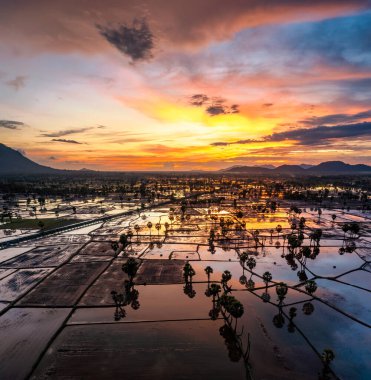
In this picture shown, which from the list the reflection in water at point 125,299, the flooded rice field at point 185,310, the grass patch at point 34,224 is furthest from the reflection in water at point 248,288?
the grass patch at point 34,224

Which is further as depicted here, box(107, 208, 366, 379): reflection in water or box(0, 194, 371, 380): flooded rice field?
box(107, 208, 366, 379): reflection in water

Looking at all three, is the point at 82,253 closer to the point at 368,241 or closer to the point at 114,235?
the point at 114,235

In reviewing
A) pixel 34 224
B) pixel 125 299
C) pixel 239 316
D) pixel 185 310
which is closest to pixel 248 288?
pixel 185 310

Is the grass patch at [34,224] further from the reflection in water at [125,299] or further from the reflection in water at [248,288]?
the reflection in water at [125,299]

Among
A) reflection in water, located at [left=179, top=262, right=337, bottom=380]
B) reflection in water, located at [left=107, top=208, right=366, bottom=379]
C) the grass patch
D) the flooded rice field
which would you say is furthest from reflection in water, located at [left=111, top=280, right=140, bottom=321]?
the grass patch

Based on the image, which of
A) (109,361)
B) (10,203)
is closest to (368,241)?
(109,361)

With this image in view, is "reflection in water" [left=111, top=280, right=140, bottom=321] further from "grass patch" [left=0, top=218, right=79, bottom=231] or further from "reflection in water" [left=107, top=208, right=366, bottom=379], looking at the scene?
"grass patch" [left=0, top=218, right=79, bottom=231]

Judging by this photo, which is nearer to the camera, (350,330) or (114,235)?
(350,330)

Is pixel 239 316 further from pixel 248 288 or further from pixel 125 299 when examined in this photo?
pixel 125 299
